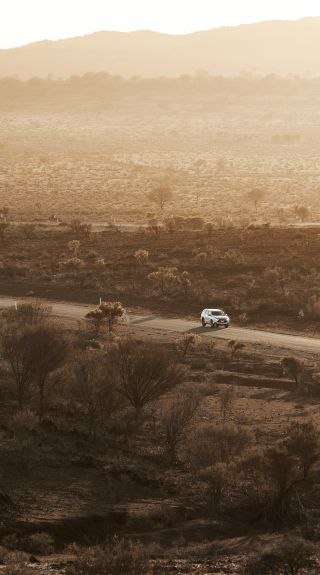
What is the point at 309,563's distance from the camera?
24281mm

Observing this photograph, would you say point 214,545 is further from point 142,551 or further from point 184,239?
point 184,239

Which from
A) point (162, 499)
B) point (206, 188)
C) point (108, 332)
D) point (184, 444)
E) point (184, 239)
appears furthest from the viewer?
point (206, 188)

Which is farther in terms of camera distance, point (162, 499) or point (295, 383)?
point (295, 383)

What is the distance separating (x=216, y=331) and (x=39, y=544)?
87.7 ft

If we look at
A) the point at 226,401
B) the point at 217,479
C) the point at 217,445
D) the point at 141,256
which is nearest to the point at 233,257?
the point at 141,256

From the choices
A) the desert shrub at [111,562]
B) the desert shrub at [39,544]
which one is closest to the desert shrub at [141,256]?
the desert shrub at [39,544]

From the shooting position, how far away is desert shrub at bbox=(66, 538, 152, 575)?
71.2 feet

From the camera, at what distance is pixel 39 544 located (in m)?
25.3

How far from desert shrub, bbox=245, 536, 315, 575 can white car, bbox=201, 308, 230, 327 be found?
2742cm

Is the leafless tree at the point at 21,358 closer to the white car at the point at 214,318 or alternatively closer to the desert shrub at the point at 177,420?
the desert shrub at the point at 177,420

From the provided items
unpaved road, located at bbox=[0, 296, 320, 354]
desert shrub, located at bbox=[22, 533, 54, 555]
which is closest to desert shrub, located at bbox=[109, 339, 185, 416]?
desert shrub, located at bbox=[22, 533, 54, 555]

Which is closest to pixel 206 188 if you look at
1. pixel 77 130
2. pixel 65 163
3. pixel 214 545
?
pixel 65 163

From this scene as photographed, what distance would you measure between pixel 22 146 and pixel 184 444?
13458 cm

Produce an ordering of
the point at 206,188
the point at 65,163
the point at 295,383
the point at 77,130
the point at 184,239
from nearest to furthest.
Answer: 1. the point at 295,383
2. the point at 184,239
3. the point at 206,188
4. the point at 65,163
5. the point at 77,130
